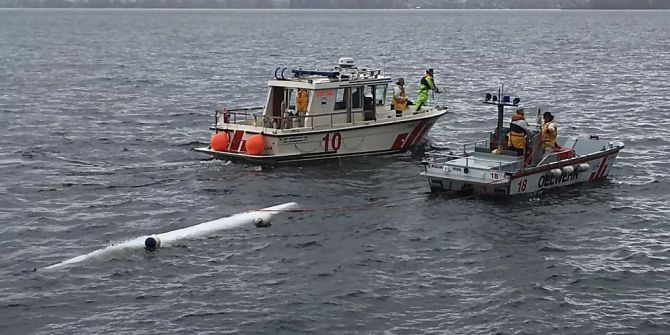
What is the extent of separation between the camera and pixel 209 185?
3469 centimetres

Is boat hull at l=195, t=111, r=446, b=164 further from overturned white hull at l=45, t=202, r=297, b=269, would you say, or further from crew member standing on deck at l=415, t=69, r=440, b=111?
overturned white hull at l=45, t=202, r=297, b=269

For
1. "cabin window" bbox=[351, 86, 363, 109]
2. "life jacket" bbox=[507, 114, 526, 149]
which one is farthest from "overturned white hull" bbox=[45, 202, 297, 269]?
"cabin window" bbox=[351, 86, 363, 109]

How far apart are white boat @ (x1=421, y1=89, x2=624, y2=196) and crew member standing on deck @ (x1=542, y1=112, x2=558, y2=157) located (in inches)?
6.4

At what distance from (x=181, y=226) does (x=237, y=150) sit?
808cm

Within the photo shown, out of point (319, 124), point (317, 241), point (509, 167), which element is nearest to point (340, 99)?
point (319, 124)

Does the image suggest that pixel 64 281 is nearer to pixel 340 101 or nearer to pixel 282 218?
pixel 282 218

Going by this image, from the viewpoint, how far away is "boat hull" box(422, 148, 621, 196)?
3153 centimetres

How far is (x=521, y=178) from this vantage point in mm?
31750

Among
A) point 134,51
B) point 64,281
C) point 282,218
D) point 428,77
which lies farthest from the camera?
point 134,51

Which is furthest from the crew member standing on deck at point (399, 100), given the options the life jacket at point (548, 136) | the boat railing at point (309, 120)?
the life jacket at point (548, 136)

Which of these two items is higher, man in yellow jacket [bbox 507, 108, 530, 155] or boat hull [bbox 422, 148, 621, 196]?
man in yellow jacket [bbox 507, 108, 530, 155]

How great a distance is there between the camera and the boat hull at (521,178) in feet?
103

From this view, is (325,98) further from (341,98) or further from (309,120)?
(309,120)

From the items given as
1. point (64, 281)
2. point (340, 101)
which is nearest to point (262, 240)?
point (64, 281)
